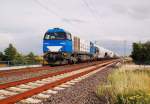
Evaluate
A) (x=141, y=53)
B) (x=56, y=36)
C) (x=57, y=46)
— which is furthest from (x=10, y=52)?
(x=57, y=46)

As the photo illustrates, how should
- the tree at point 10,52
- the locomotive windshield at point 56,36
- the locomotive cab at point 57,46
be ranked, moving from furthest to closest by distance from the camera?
the tree at point 10,52
the locomotive windshield at point 56,36
the locomotive cab at point 57,46

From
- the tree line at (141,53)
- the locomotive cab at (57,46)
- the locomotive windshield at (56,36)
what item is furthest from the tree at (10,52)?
the locomotive cab at (57,46)

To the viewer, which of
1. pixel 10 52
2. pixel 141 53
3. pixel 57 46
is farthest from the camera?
pixel 10 52

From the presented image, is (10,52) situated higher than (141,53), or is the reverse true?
(10,52)

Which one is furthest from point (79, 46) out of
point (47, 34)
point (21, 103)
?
point (21, 103)

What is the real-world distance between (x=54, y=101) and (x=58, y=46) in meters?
21.6

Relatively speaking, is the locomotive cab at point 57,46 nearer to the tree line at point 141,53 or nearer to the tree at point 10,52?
the tree line at point 141,53

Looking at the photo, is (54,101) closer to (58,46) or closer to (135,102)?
(135,102)

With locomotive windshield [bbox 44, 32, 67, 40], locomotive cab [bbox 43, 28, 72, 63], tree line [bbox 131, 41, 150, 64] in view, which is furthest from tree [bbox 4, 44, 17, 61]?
locomotive cab [bbox 43, 28, 72, 63]

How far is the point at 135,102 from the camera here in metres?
7.41

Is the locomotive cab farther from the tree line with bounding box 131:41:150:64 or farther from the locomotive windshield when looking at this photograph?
the tree line with bounding box 131:41:150:64

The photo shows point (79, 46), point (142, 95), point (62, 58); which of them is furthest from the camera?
point (79, 46)

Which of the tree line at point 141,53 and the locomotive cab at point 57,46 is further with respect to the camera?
the tree line at point 141,53

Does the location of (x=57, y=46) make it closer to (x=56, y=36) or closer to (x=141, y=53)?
(x=56, y=36)
